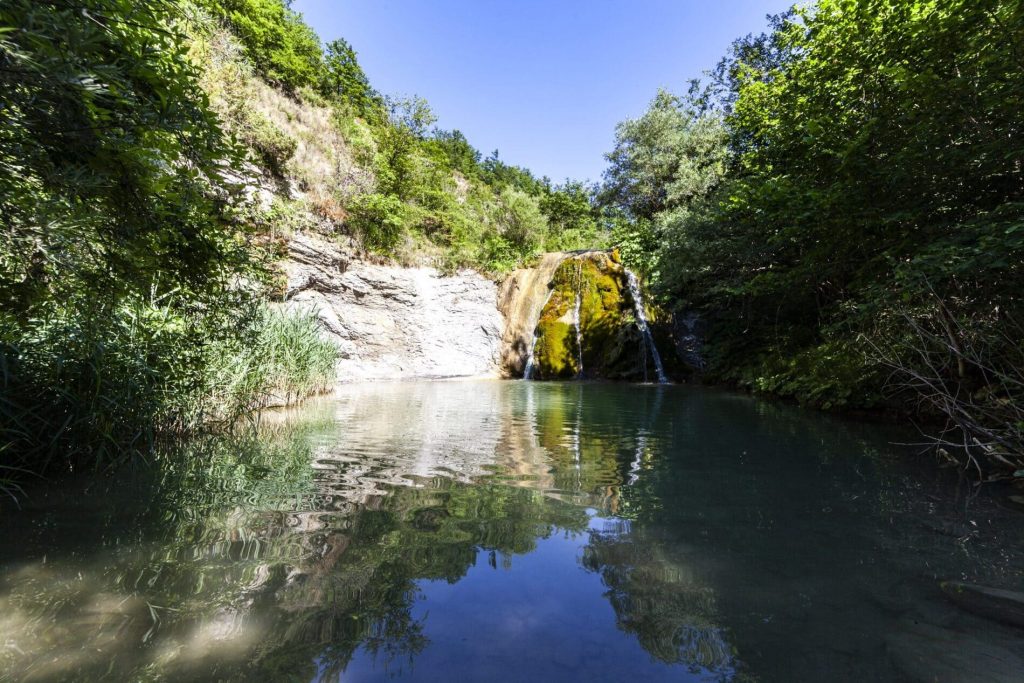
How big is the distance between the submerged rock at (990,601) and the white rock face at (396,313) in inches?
619

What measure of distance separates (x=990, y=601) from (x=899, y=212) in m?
5.07

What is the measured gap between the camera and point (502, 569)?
8.58 feet

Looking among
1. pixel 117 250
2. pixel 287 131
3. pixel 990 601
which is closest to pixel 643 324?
pixel 287 131

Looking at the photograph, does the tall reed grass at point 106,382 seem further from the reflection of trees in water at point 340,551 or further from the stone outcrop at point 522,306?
the stone outcrop at point 522,306

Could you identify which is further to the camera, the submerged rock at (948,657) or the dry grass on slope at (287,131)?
the dry grass on slope at (287,131)

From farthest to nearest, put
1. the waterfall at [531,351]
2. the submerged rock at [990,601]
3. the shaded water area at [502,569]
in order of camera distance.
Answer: the waterfall at [531,351], the submerged rock at [990,601], the shaded water area at [502,569]

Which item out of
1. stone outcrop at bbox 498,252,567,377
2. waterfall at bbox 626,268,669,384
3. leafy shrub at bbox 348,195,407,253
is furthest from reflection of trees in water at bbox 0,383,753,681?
leafy shrub at bbox 348,195,407,253

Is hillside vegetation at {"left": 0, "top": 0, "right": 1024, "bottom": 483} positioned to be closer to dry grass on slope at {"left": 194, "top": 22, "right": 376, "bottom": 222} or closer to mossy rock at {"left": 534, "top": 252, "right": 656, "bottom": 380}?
dry grass on slope at {"left": 194, "top": 22, "right": 376, "bottom": 222}

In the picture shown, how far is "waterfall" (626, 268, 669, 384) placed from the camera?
1711 cm

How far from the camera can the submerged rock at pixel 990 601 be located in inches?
80.7

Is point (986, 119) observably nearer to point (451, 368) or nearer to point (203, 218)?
point (203, 218)

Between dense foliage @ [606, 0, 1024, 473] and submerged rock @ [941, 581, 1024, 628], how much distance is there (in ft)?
6.17

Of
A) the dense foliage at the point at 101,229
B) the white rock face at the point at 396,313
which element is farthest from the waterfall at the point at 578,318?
the dense foliage at the point at 101,229

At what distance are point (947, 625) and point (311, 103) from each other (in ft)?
81.5
